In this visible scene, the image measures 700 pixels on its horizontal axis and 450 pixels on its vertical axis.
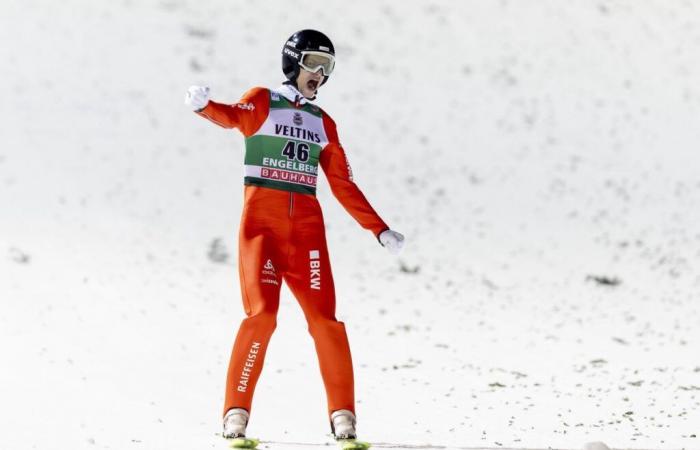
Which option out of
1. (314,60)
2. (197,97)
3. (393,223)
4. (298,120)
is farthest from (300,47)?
(393,223)

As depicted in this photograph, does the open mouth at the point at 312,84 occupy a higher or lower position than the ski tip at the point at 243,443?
higher

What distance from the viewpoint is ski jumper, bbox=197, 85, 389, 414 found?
5.37 meters

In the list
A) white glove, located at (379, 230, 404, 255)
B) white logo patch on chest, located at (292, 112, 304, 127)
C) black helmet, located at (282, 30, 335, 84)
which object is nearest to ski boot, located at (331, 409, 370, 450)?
white glove, located at (379, 230, 404, 255)

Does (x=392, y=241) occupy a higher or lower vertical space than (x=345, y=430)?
higher

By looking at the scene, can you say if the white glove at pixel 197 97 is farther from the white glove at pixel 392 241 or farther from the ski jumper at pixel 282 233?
the white glove at pixel 392 241

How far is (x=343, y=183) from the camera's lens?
5.91 metres

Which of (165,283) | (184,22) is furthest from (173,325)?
(184,22)

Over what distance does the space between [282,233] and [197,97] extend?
3.32 feet

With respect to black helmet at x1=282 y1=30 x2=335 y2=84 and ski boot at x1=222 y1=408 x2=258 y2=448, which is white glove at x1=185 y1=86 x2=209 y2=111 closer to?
black helmet at x1=282 y1=30 x2=335 y2=84

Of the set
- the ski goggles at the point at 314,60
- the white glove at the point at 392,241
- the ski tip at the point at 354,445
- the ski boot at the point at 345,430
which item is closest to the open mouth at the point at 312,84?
the ski goggles at the point at 314,60

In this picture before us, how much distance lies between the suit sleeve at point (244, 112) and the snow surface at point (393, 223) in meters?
2.03

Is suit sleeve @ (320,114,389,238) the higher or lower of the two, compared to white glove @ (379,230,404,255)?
higher

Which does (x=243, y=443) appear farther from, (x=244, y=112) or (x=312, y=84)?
(x=312, y=84)

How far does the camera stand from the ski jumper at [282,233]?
537cm
